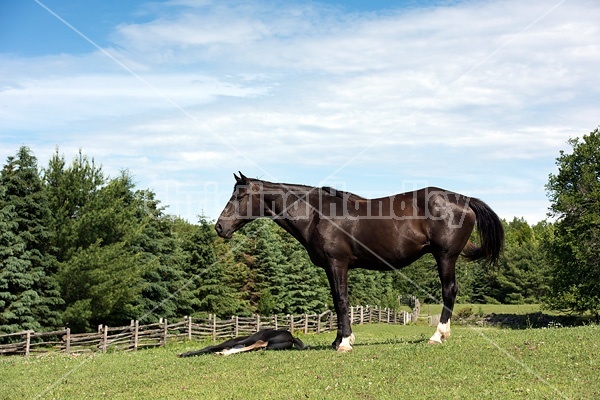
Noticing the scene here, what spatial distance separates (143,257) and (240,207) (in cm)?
3029

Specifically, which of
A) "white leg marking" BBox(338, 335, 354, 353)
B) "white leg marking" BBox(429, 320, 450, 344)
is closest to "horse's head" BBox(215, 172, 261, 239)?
"white leg marking" BBox(338, 335, 354, 353)

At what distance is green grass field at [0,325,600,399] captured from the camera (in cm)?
800

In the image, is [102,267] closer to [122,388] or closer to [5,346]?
[5,346]

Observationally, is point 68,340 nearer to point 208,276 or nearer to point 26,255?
point 26,255

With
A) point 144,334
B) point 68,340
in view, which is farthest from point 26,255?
point 144,334

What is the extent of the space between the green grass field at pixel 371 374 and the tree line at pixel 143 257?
11170 millimetres

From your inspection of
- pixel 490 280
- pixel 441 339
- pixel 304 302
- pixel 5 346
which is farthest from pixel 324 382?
pixel 490 280

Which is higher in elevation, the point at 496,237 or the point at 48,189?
the point at 48,189

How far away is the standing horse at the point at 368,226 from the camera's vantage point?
10.8 metres

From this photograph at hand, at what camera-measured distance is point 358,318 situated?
178ft

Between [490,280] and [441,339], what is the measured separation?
8840 cm

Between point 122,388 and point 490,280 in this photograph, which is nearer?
point 122,388

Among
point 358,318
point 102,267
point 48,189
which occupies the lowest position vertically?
point 358,318

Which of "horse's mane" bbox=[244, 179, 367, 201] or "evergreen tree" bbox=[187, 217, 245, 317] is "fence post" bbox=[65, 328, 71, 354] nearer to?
"evergreen tree" bbox=[187, 217, 245, 317]
